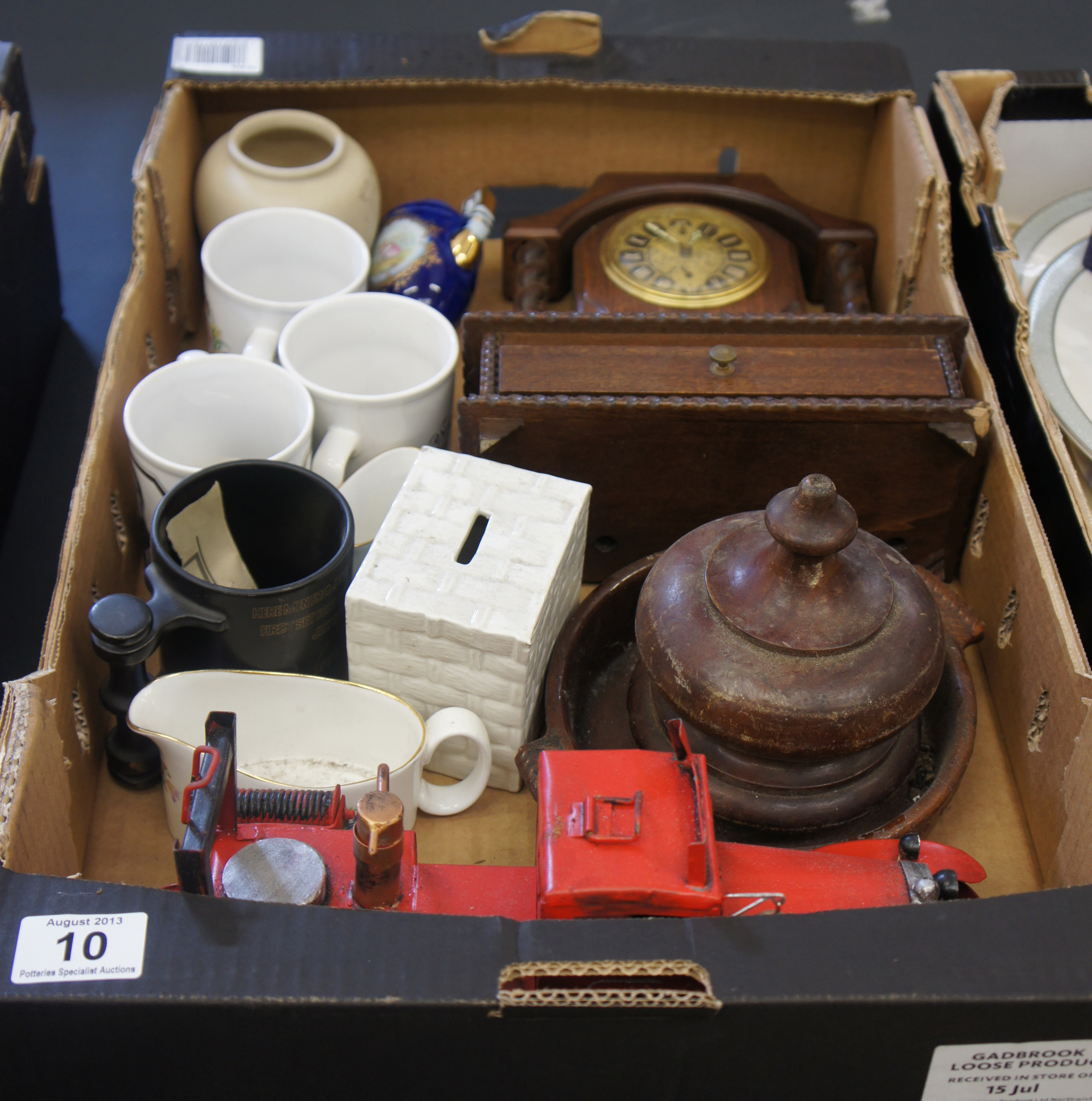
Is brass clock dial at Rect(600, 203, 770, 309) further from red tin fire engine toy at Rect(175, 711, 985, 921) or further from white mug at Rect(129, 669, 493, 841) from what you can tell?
red tin fire engine toy at Rect(175, 711, 985, 921)

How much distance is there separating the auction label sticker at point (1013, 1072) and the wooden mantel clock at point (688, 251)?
0.81 meters

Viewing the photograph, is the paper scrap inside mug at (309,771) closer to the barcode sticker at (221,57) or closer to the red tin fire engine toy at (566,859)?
the red tin fire engine toy at (566,859)

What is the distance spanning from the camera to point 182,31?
1.88 metres

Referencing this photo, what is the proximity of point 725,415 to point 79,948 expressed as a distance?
0.67m

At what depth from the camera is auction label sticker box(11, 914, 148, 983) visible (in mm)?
604

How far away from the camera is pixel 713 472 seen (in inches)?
41.5

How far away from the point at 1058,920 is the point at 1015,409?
60 cm

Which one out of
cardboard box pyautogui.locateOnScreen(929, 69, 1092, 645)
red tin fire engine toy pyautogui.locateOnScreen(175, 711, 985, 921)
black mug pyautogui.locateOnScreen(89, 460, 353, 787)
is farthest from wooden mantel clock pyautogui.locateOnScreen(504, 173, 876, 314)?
red tin fire engine toy pyautogui.locateOnScreen(175, 711, 985, 921)

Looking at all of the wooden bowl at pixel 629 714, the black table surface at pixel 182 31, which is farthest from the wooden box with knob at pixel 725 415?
the black table surface at pixel 182 31

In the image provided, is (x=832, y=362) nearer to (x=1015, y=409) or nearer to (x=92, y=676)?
(x=1015, y=409)

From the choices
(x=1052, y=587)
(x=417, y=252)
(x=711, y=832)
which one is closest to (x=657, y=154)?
(x=417, y=252)

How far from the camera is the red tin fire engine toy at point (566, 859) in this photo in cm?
65

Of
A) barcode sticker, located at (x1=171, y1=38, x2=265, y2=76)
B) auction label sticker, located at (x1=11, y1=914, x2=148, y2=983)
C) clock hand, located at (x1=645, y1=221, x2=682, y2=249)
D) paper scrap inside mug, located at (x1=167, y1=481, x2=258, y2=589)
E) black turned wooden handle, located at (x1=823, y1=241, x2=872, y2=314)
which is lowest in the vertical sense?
paper scrap inside mug, located at (x1=167, y1=481, x2=258, y2=589)

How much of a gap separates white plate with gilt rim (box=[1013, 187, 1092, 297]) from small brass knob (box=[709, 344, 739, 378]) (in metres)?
0.45
